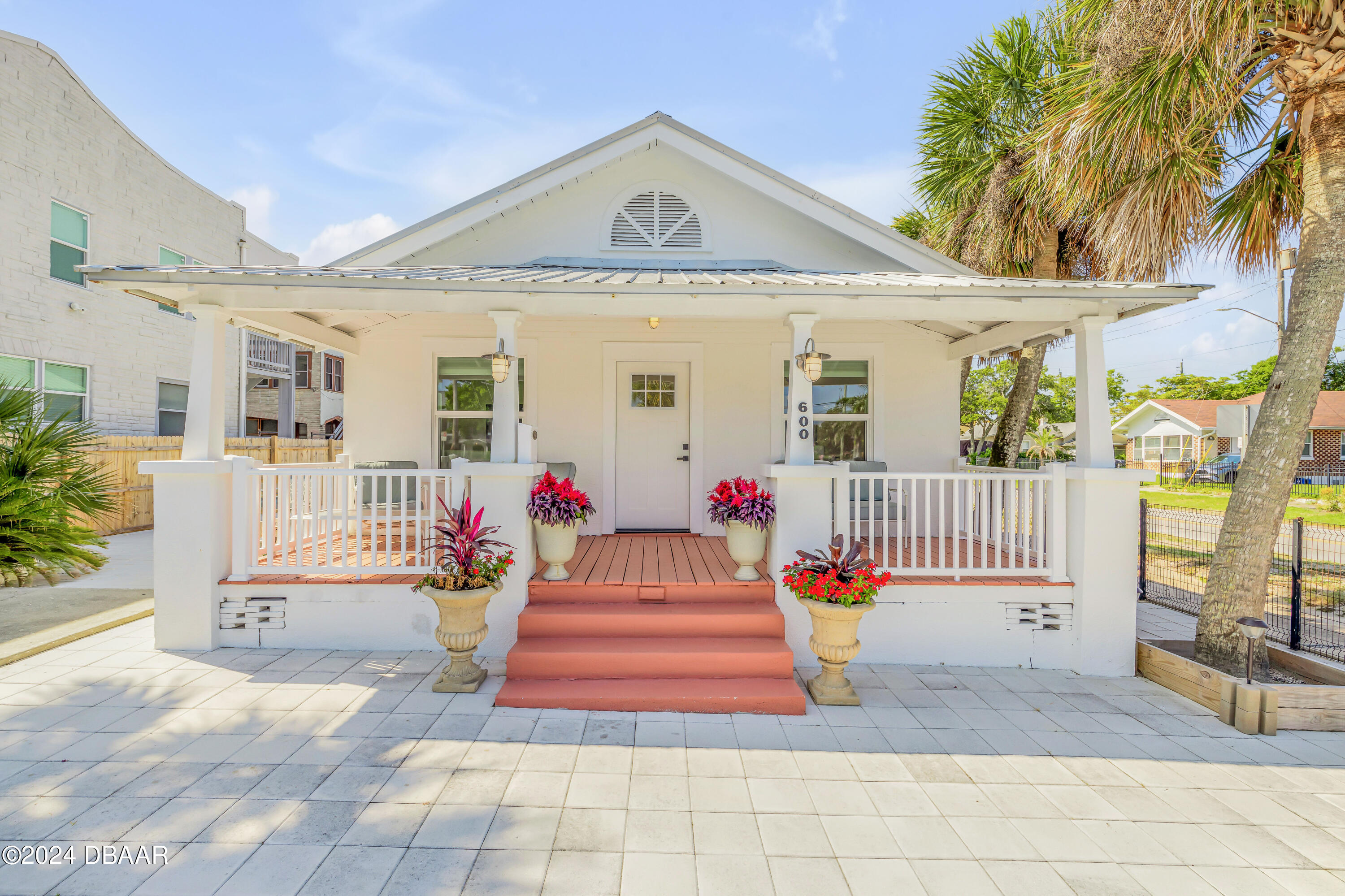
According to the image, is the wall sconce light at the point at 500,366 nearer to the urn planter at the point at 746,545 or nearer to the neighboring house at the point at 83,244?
the urn planter at the point at 746,545

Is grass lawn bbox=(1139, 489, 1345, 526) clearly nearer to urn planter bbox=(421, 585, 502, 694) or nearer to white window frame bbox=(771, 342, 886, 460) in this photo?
white window frame bbox=(771, 342, 886, 460)

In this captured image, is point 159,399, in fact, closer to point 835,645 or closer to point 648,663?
point 648,663

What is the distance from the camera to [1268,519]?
14.1 ft

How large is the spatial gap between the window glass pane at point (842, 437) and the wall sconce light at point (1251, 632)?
3.64 m

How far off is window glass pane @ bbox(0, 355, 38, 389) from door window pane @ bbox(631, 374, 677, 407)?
348 inches

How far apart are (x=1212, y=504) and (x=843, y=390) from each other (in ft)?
50.6

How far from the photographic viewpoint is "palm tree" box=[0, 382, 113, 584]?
6.37 meters

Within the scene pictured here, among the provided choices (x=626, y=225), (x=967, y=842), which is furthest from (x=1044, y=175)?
(x=967, y=842)

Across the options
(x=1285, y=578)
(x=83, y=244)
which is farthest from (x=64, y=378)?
(x=1285, y=578)

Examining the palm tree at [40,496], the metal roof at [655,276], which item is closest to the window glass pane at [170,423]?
the palm tree at [40,496]

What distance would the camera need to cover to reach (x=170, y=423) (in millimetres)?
11820

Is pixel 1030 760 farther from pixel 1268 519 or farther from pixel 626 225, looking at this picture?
pixel 626 225

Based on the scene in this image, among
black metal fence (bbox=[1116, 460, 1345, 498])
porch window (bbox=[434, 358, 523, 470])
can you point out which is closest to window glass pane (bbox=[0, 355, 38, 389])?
porch window (bbox=[434, 358, 523, 470])

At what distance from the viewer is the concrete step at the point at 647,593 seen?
187 inches
